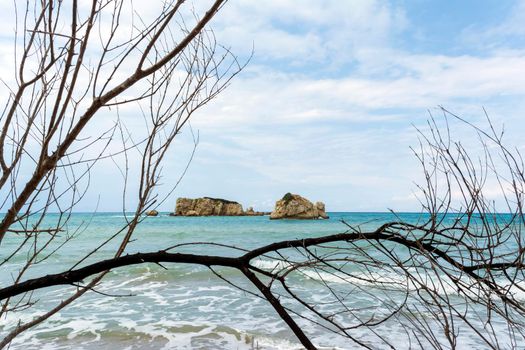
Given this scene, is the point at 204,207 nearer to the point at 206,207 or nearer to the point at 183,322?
the point at 206,207

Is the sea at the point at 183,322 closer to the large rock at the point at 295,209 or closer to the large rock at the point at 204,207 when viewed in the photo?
the large rock at the point at 295,209

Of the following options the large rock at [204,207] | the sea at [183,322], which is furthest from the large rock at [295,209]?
the sea at [183,322]

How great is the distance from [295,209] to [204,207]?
67.0 feet

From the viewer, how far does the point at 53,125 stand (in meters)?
1.39

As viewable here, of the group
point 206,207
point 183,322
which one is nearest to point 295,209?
point 206,207

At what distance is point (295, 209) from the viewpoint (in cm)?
5812

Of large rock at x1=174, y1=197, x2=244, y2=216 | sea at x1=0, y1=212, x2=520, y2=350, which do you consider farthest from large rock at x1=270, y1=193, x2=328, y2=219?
sea at x1=0, y1=212, x2=520, y2=350

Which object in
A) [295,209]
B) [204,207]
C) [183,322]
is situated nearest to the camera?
[183,322]

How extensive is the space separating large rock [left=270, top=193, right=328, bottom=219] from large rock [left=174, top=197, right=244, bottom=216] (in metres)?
16.7

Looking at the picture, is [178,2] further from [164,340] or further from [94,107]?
[164,340]

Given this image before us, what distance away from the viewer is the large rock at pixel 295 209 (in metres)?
57.9

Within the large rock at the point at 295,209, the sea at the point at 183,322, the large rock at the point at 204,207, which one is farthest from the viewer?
the large rock at the point at 204,207

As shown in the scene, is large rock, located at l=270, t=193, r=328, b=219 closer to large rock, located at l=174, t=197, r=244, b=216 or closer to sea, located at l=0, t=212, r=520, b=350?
large rock, located at l=174, t=197, r=244, b=216

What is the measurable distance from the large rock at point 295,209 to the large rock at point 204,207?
54.7 feet
